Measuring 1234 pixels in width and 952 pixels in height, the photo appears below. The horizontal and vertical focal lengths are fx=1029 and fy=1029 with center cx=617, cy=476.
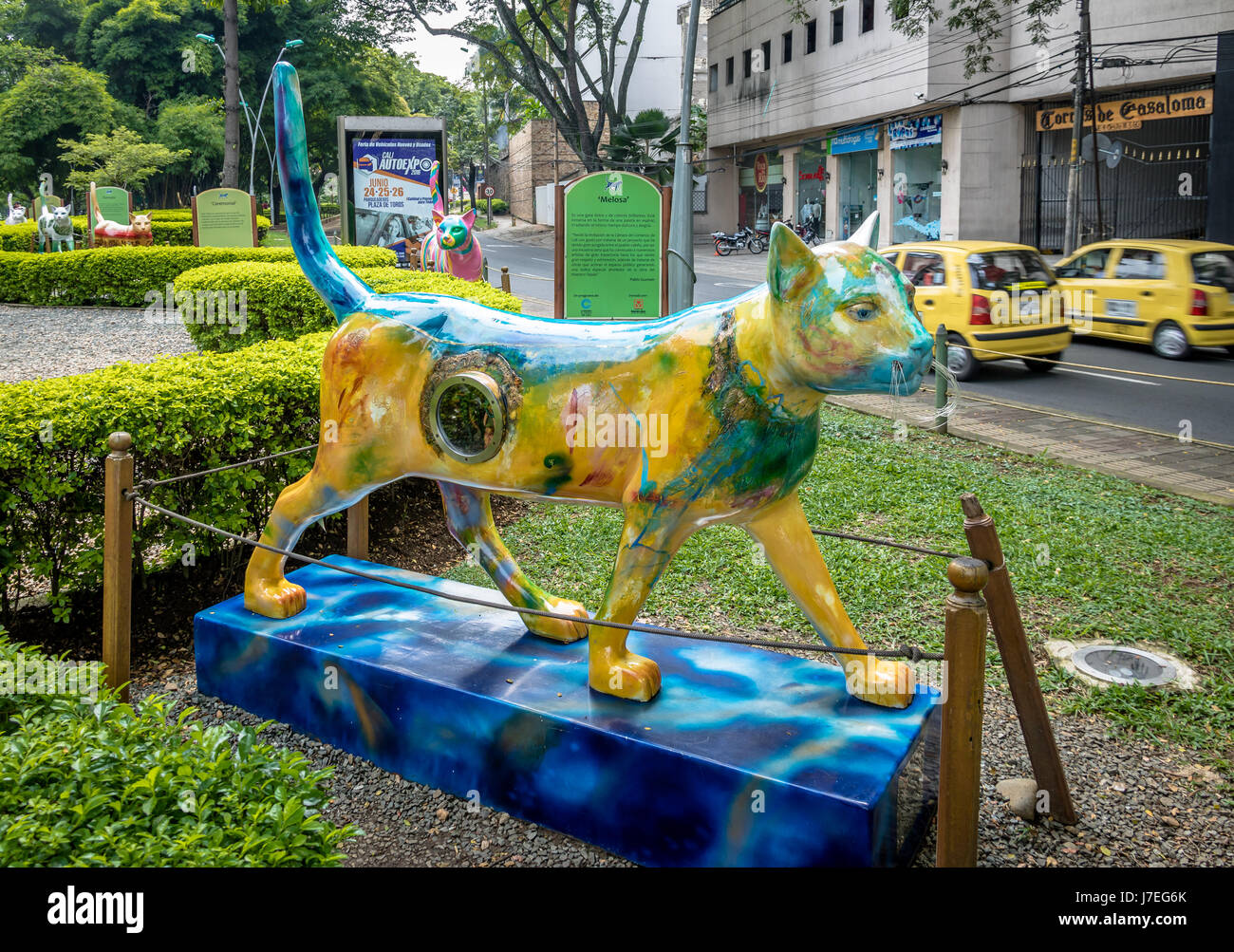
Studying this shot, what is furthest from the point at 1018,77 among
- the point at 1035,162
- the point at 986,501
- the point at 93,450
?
the point at 93,450

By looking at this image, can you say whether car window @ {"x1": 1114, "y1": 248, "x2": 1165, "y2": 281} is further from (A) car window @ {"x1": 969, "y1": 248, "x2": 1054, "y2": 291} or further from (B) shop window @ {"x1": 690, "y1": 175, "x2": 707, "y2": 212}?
(B) shop window @ {"x1": 690, "y1": 175, "x2": 707, "y2": 212}

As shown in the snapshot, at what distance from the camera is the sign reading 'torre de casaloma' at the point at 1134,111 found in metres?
20.9

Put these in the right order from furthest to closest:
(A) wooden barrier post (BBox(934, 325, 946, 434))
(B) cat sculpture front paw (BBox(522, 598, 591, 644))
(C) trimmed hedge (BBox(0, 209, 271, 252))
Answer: (C) trimmed hedge (BBox(0, 209, 271, 252)) < (A) wooden barrier post (BBox(934, 325, 946, 434)) < (B) cat sculpture front paw (BBox(522, 598, 591, 644))

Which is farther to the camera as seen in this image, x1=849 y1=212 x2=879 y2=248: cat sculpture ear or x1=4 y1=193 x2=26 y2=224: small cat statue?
x1=4 y1=193 x2=26 y2=224: small cat statue

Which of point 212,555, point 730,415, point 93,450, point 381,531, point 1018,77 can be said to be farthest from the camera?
point 1018,77

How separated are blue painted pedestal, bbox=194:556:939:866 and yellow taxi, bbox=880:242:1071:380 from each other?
9.22 meters

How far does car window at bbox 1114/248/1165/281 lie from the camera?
13.3 meters

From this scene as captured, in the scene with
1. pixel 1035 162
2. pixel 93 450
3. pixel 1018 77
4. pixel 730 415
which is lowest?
pixel 93 450

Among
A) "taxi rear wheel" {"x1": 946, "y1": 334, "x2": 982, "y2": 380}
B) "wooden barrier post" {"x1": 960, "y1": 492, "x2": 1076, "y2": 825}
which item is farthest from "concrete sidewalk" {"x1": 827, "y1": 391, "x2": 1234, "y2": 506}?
"wooden barrier post" {"x1": 960, "y1": 492, "x2": 1076, "y2": 825}

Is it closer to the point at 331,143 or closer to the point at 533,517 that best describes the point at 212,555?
the point at 533,517

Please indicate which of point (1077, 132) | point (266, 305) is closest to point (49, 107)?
point (266, 305)

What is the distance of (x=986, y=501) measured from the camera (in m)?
7.16

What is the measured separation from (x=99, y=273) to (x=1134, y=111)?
21747mm
